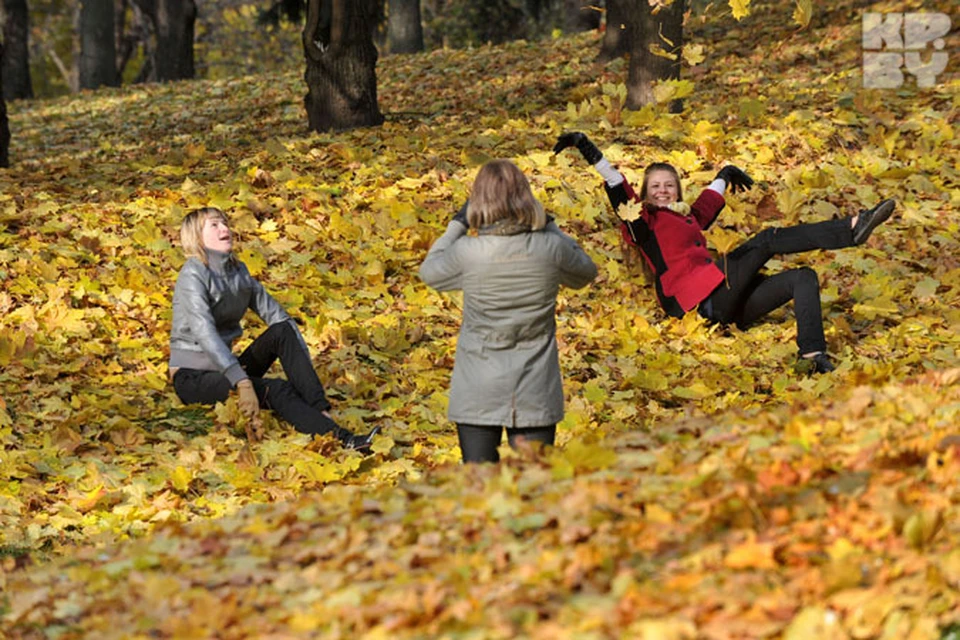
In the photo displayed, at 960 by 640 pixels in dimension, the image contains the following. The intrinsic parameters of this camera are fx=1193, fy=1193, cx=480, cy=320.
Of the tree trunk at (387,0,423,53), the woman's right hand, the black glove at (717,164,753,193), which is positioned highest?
the tree trunk at (387,0,423,53)

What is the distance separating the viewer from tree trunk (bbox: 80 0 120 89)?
21.6 metres

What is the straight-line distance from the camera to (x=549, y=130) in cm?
A: 1062

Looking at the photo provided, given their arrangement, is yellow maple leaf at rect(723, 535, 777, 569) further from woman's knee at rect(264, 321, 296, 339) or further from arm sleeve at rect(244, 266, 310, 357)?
arm sleeve at rect(244, 266, 310, 357)

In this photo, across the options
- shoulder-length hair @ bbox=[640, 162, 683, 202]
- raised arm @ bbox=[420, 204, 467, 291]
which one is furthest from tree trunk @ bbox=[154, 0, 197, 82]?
raised arm @ bbox=[420, 204, 467, 291]

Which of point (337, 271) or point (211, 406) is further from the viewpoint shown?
point (337, 271)

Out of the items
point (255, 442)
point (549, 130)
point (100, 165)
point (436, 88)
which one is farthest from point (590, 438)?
point (436, 88)

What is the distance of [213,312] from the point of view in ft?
20.9

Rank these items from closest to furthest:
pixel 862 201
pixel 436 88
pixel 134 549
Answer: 1. pixel 134 549
2. pixel 862 201
3. pixel 436 88

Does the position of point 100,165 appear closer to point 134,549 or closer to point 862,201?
point 862,201

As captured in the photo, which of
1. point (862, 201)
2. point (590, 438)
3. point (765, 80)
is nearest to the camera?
point (590, 438)

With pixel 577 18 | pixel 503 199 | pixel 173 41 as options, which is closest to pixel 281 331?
pixel 503 199

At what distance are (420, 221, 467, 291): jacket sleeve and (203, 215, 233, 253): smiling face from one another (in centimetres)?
195

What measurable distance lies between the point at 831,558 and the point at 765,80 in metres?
9.71

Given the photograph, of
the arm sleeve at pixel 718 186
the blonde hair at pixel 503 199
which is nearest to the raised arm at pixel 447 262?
the blonde hair at pixel 503 199
